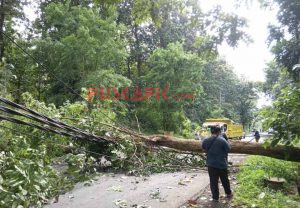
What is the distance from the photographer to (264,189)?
7.39 meters

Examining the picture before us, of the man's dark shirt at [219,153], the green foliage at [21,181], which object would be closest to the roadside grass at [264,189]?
the man's dark shirt at [219,153]

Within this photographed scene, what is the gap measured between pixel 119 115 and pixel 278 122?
66.3 feet

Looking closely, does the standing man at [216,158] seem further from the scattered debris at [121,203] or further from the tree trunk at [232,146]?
the tree trunk at [232,146]

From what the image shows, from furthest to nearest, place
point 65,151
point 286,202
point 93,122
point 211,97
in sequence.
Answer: point 211,97
point 65,151
point 93,122
point 286,202

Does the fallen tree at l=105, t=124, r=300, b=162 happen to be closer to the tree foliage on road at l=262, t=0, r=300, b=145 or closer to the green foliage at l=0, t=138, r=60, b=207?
the tree foliage on road at l=262, t=0, r=300, b=145

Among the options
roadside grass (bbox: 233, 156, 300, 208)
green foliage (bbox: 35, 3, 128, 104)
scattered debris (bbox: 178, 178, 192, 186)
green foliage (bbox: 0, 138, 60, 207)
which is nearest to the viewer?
green foliage (bbox: 0, 138, 60, 207)

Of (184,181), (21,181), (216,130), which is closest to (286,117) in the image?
(216,130)

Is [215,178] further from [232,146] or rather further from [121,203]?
[232,146]

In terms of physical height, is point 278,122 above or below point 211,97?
below

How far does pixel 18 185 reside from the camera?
3.56 m

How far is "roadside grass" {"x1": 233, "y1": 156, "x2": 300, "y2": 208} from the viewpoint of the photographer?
20.9 feet

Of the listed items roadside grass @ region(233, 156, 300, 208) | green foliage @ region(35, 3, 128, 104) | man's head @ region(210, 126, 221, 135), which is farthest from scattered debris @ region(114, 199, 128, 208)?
green foliage @ region(35, 3, 128, 104)

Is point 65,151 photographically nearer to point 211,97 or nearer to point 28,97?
point 28,97

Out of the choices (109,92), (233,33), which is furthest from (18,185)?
(109,92)
